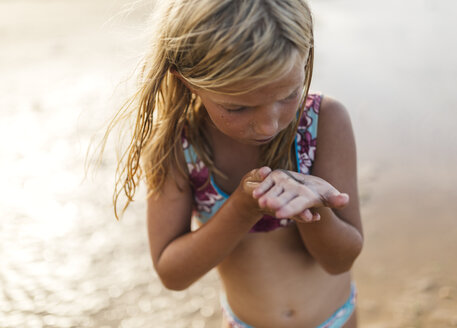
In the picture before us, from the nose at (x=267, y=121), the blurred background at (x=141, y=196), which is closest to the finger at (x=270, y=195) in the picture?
the nose at (x=267, y=121)

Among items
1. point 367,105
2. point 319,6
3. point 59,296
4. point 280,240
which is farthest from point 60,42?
point 280,240

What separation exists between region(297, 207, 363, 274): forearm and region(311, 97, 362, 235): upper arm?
0.15 m

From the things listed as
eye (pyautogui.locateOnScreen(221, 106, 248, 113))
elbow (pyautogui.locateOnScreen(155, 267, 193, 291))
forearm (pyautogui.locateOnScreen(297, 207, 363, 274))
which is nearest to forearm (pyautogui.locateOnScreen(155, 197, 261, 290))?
elbow (pyautogui.locateOnScreen(155, 267, 193, 291))

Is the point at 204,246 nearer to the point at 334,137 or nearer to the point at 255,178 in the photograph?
the point at 255,178

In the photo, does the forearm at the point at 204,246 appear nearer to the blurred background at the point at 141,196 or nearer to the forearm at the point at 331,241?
the forearm at the point at 331,241

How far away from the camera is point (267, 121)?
159cm

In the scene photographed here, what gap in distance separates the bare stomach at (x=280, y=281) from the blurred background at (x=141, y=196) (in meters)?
0.72

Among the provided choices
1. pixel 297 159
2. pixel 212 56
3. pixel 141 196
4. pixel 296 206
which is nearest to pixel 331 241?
pixel 297 159

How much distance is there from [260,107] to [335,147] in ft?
1.58

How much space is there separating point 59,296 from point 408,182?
2.73m

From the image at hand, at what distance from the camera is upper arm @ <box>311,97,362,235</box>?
76.8 inches

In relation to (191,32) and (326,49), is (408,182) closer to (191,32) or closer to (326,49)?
Result: (326,49)

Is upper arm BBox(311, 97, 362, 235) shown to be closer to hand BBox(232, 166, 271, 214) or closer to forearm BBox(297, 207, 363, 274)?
forearm BBox(297, 207, 363, 274)

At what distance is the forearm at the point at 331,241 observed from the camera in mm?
1871
